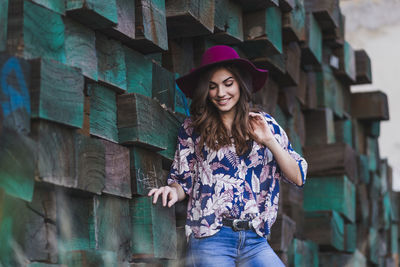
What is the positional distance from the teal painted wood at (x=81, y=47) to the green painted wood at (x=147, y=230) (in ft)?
2.02

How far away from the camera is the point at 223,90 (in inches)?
123

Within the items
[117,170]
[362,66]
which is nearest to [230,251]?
[117,170]

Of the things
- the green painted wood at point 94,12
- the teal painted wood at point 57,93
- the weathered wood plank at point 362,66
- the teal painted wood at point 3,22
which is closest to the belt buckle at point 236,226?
the teal painted wood at point 57,93

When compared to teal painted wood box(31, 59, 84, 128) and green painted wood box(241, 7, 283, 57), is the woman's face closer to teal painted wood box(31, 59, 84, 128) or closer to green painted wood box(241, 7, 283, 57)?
teal painted wood box(31, 59, 84, 128)

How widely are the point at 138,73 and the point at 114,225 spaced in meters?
0.68

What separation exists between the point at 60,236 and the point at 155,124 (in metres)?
0.73

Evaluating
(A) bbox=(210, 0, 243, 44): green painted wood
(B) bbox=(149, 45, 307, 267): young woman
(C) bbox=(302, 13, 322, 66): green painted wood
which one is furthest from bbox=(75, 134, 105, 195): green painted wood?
(C) bbox=(302, 13, 322, 66): green painted wood

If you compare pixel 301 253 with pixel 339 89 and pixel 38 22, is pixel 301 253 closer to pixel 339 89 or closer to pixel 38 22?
pixel 339 89

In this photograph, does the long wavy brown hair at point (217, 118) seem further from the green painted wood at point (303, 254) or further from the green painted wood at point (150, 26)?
the green painted wood at point (303, 254)

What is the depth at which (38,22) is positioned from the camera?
95.0 inches

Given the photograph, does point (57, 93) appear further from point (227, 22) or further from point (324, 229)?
point (324, 229)

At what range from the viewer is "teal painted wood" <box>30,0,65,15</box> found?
2.44 metres

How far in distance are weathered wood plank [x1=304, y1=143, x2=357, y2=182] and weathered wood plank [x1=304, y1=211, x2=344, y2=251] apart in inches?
12.6

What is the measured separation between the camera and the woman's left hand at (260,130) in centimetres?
306
